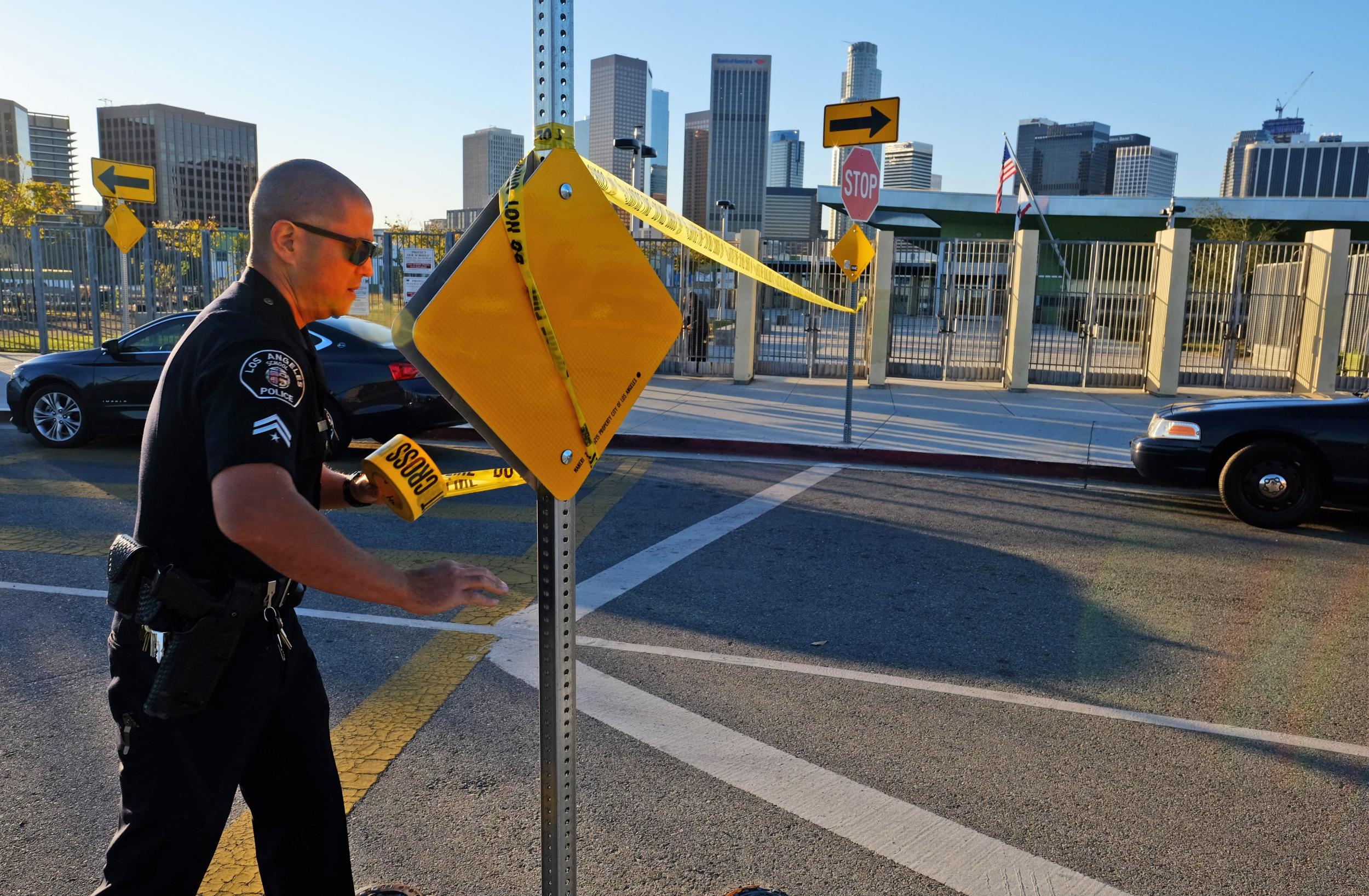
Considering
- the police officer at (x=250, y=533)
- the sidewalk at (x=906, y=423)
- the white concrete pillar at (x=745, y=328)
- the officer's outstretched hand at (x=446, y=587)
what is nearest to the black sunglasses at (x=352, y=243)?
the police officer at (x=250, y=533)

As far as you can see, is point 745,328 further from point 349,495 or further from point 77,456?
point 349,495

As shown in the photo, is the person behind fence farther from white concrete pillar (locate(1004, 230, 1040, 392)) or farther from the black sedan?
the black sedan

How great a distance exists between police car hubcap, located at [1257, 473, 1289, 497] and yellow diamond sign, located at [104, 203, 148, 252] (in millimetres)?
16140

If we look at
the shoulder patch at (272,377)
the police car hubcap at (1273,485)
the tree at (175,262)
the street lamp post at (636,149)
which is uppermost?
the street lamp post at (636,149)

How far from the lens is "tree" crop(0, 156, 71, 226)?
135ft

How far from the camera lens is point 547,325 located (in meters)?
1.72

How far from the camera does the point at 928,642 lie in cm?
509

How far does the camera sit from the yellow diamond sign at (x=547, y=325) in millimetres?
1622

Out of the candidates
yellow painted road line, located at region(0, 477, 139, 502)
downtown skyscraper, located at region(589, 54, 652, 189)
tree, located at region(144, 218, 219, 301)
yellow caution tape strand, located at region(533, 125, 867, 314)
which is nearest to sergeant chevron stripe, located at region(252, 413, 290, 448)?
yellow caution tape strand, located at region(533, 125, 867, 314)

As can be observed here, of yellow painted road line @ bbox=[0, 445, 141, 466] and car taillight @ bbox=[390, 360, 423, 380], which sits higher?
car taillight @ bbox=[390, 360, 423, 380]

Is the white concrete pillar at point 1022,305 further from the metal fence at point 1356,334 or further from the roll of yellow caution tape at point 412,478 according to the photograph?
the roll of yellow caution tape at point 412,478

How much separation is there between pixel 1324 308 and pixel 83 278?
22.5 metres

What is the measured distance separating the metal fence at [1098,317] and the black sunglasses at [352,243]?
16699mm

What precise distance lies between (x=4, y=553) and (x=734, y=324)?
1305 centimetres
